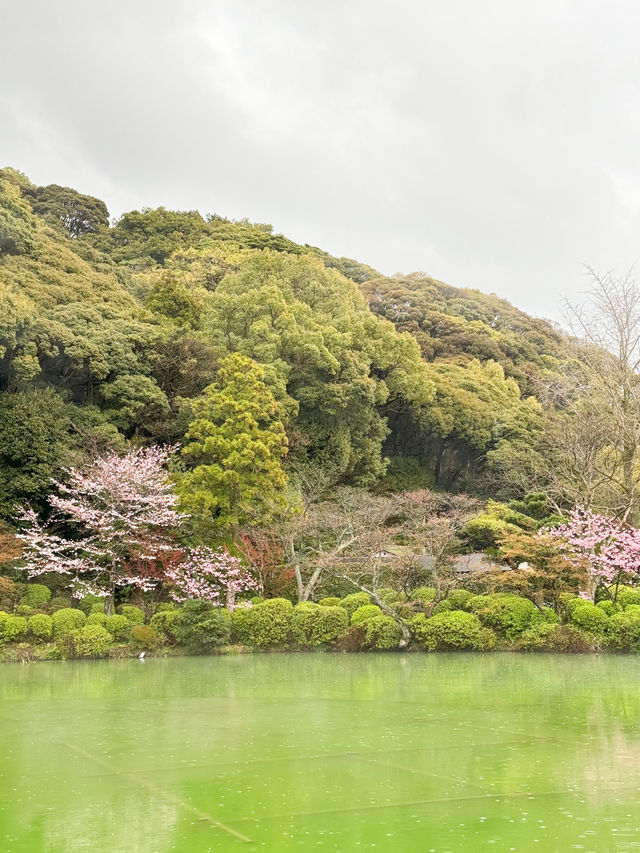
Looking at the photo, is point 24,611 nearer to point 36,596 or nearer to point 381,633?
point 36,596

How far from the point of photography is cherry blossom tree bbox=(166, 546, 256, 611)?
56.1 feet

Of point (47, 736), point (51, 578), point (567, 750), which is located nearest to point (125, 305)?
point (51, 578)

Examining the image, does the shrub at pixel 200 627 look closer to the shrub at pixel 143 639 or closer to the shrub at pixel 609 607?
the shrub at pixel 143 639

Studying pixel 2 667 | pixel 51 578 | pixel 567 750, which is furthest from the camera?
pixel 51 578

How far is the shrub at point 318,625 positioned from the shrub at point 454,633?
1.51 metres

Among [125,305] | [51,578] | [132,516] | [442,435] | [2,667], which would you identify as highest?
[125,305]

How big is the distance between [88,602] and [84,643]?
2780 millimetres

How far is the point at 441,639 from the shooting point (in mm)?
15641

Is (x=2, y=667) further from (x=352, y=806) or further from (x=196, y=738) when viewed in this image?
(x=352, y=806)

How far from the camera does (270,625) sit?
16.1 m

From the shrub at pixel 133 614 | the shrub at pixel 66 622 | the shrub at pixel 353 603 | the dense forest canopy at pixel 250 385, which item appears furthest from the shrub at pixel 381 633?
the shrub at pixel 66 622

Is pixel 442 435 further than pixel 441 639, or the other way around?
pixel 442 435

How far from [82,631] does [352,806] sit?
11637 millimetres

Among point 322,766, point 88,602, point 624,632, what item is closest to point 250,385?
point 88,602
